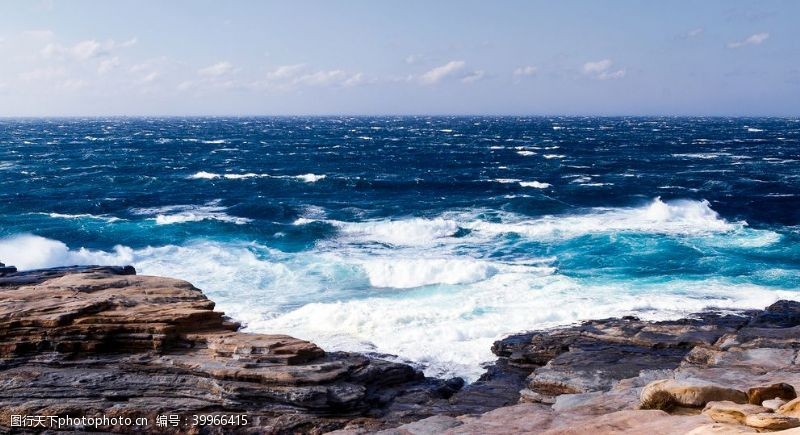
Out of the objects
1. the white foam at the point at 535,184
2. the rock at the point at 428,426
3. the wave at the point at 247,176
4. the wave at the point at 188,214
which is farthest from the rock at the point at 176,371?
the wave at the point at 247,176

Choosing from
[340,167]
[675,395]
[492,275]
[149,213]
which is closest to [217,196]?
[149,213]

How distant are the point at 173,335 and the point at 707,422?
13.4 metres

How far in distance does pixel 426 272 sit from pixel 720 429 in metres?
22.8

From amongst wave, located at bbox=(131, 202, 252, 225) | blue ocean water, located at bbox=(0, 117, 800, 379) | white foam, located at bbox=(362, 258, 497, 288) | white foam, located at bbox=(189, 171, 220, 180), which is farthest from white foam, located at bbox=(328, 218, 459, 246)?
white foam, located at bbox=(189, 171, 220, 180)

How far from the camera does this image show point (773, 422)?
30.4 feet

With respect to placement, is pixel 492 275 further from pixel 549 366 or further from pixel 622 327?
pixel 549 366

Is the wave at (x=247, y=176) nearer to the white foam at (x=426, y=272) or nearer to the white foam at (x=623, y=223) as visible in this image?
the white foam at (x=623, y=223)

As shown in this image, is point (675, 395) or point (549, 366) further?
point (549, 366)

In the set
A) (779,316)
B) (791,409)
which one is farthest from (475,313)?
(791,409)

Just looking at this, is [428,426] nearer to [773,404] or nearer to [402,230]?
[773,404]

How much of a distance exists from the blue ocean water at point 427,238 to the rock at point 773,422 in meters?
11.2

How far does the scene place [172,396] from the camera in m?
15.7

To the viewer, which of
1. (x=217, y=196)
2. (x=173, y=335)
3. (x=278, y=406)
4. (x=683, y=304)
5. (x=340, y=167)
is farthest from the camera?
(x=340, y=167)

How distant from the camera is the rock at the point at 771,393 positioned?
11.9m
